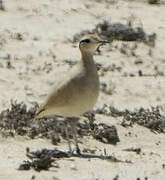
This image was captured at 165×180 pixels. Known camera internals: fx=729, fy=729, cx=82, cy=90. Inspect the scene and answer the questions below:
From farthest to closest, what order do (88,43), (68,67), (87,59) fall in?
(68,67) → (88,43) → (87,59)

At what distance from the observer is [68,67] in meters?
13.6

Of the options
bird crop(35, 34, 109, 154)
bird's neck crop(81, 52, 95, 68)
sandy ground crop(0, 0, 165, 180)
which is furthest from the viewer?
bird's neck crop(81, 52, 95, 68)

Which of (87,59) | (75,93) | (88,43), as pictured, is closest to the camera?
(75,93)

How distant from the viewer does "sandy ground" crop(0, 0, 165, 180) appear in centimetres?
880

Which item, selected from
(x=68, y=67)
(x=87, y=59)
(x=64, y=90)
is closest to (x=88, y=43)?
(x=87, y=59)

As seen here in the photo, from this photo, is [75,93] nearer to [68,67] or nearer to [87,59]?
[87,59]

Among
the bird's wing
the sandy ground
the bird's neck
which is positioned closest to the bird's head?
the bird's neck

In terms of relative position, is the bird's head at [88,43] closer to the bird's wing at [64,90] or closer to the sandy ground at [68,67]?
the bird's wing at [64,90]

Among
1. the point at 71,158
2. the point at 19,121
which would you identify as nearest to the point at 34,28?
the point at 19,121

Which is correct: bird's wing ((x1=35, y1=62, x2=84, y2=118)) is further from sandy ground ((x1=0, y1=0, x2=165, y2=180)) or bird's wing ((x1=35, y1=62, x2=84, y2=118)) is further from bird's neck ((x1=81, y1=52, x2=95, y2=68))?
sandy ground ((x1=0, y1=0, x2=165, y2=180))

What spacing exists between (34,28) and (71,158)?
6244mm

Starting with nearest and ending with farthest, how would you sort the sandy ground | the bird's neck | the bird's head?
the sandy ground < the bird's neck < the bird's head

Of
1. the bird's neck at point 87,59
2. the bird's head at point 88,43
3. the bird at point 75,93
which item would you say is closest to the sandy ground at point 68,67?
the bird at point 75,93

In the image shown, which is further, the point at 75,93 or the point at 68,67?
the point at 68,67
